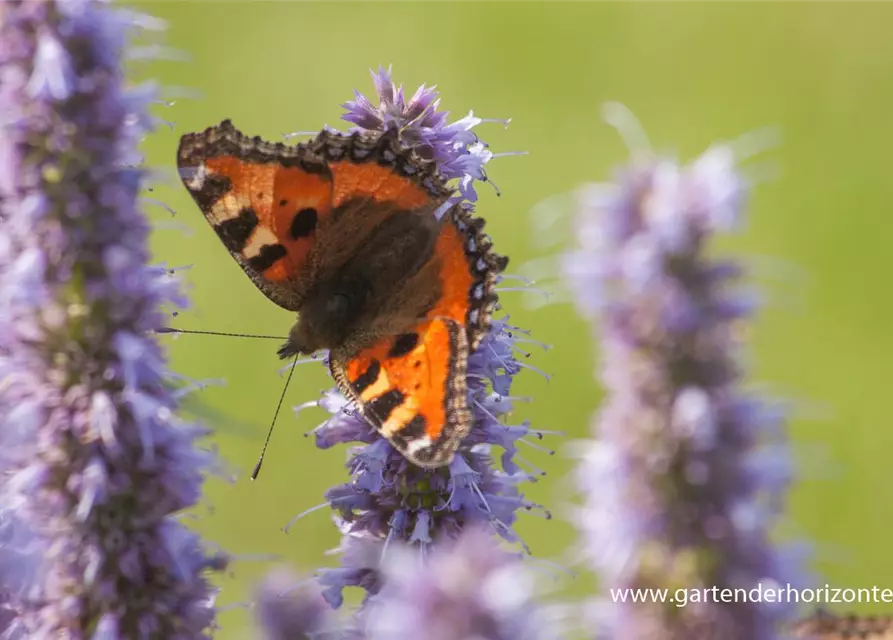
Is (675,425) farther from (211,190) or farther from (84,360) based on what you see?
(211,190)

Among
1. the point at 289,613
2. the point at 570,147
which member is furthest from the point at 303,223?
the point at 570,147

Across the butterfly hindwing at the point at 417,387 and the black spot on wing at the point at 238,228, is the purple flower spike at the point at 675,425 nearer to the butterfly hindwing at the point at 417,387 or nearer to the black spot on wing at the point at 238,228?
the butterfly hindwing at the point at 417,387

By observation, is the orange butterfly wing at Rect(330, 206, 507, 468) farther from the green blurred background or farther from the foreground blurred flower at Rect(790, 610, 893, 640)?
the green blurred background

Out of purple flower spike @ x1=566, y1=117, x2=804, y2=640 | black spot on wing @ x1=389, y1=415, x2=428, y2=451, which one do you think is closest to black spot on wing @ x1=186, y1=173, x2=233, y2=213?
black spot on wing @ x1=389, y1=415, x2=428, y2=451

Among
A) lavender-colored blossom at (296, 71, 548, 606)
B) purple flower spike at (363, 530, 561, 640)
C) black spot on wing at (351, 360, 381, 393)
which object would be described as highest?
black spot on wing at (351, 360, 381, 393)

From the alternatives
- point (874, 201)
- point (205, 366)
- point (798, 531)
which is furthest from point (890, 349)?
point (798, 531)

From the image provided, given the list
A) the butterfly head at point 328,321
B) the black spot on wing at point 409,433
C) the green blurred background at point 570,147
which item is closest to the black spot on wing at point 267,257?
the butterfly head at point 328,321
